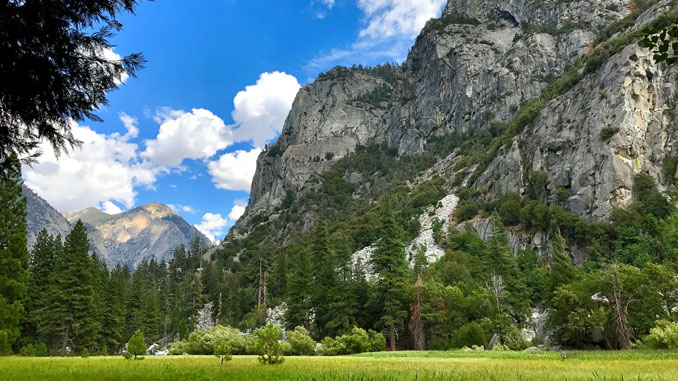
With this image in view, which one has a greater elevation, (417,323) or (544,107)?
(544,107)

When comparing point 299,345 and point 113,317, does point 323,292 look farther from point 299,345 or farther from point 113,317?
point 113,317

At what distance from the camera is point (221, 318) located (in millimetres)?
76875

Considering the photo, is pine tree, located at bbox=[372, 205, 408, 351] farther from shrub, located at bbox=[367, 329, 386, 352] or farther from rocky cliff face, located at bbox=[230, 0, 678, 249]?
rocky cliff face, located at bbox=[230, 0, 678, 249]

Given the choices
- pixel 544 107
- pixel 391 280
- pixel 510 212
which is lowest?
pixel 391 280

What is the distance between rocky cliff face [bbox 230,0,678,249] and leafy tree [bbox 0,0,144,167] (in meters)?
75.2

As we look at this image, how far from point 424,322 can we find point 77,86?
136 ft

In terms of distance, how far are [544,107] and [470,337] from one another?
70985 mm

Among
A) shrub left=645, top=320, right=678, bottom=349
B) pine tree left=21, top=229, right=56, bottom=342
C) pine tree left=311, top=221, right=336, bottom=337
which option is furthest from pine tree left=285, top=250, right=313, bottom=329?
shrub left=645, top=320, right=678, bottom=349

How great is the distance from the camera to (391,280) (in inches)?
1730

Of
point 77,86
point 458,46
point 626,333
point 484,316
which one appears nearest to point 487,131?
point 458,46

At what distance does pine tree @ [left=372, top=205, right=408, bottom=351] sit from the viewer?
43353 millimetres

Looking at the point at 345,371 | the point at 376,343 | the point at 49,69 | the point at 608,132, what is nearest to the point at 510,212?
the point at 608,132

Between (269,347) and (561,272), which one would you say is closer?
(269,347)

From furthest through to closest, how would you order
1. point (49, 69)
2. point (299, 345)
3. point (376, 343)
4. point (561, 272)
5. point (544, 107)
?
point (544, 107)
point (561, 272)
point (376, 343)
point (299, 345)
point (49, 69)
